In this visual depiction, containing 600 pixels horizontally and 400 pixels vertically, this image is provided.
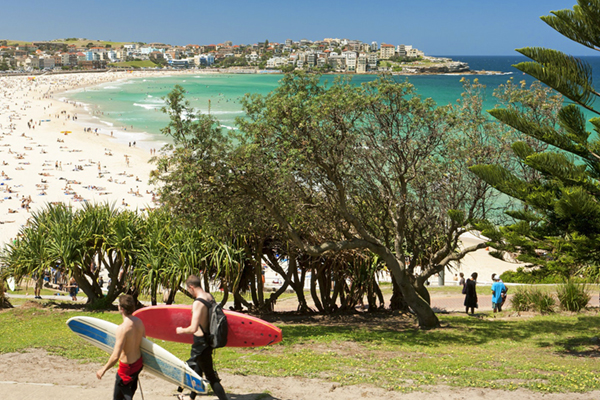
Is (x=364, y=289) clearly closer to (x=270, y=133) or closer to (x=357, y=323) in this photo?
(x=357, y=323)

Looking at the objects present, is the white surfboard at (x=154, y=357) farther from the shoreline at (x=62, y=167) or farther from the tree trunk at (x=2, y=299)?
the shoreline at (x=62, y=167)

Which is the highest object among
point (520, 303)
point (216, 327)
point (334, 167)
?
point (334, 167)

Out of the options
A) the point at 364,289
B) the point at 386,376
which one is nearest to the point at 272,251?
the point at 364,289

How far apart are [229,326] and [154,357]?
3.68 feet

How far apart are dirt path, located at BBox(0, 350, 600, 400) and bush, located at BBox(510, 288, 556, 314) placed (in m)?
7.14

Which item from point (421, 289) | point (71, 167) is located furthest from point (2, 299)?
point (71, 167)

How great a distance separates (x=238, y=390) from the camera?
593 cm

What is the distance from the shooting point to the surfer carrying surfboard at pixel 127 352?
15.5 ft

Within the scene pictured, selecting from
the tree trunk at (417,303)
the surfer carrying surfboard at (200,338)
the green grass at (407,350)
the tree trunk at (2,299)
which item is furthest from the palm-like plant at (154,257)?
the surfer carrying surfboard at (200,338)

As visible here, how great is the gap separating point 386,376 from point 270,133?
455 centimetres

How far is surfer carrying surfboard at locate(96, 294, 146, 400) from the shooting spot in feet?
15.5

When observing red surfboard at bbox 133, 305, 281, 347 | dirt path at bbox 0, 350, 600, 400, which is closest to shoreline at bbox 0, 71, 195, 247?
dirt path at bbox 0, 350, 600, 400

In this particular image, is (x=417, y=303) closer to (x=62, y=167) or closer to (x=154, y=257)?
(x=154, y=257)

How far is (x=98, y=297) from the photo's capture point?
13.0m
